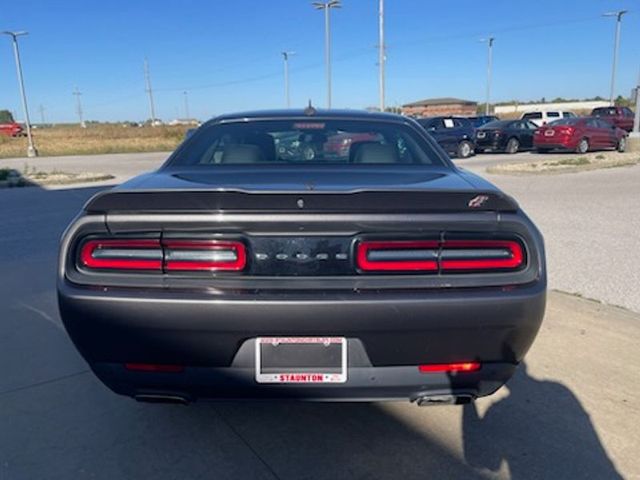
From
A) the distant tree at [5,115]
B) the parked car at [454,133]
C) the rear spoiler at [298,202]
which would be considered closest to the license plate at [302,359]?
the rear spoiler at [298,202]

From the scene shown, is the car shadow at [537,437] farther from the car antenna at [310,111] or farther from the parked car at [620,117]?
the parked car at [620,117]

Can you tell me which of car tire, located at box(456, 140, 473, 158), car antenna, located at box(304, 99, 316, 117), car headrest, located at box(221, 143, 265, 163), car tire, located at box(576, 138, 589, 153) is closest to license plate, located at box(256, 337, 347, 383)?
car headrest, located at box(221, 143, 265, 163)

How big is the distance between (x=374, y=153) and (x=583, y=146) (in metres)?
18.8

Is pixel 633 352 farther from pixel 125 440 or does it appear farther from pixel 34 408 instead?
pixel 34 408

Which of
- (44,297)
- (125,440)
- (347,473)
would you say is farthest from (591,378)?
(44,297)

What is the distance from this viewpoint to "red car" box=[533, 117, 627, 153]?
18.6 metres

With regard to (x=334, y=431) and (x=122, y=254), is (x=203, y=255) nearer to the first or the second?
(x=122, y=254)

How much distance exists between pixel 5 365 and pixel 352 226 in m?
2.71

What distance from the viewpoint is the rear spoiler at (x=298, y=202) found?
1.96 metres

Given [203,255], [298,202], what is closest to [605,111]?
[298,202]

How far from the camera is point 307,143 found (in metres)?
3.50

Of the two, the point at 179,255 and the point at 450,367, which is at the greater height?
the point at 179,255

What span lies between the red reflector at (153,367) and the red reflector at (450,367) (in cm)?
100

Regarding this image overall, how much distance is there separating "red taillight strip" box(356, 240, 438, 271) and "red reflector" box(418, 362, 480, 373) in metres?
0.41
